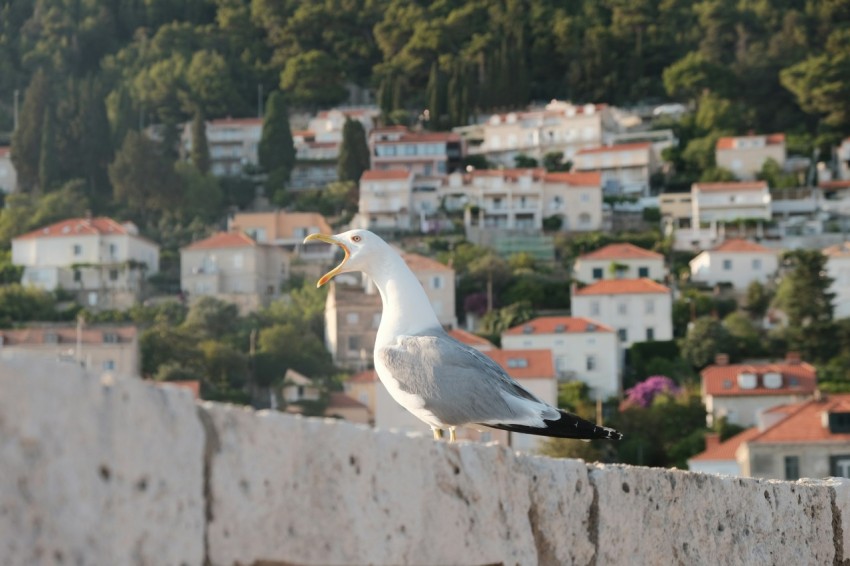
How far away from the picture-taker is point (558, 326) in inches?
2704

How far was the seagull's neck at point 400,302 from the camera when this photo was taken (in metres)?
5.54

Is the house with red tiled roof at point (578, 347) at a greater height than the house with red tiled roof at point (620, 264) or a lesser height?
lesser

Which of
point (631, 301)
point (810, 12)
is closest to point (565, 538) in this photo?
point (631, 301)

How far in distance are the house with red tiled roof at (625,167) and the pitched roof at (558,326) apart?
23.4 m

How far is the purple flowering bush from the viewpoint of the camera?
61972 mm

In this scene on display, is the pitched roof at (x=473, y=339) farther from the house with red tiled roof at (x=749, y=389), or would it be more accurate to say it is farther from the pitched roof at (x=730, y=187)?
the pitched roof at (x=730, y=187)

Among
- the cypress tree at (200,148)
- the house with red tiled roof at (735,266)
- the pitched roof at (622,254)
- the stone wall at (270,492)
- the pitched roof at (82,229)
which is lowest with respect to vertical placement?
the stone wall at (270,492)

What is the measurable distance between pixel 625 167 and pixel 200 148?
21187 millimetres

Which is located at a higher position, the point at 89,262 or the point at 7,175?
the point at 7,175

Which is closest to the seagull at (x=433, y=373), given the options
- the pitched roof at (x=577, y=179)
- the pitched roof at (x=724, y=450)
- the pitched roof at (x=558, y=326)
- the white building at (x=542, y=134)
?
the pitched roof at (x=724, y=450)

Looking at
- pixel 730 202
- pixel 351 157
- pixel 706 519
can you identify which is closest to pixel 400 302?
pixel 706 519

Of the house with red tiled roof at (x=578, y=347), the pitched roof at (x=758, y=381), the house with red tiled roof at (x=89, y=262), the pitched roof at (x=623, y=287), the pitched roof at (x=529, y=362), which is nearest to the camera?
the pitched roof at (x=758, y=381)

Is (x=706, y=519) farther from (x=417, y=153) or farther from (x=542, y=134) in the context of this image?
(x=542, y=134)

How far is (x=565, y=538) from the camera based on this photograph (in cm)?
449
